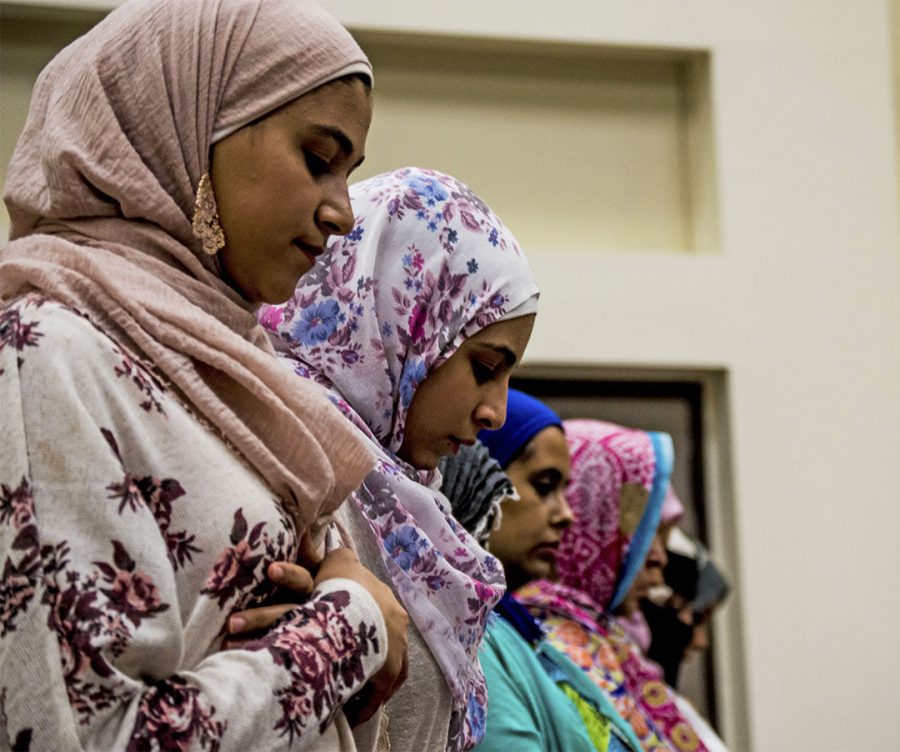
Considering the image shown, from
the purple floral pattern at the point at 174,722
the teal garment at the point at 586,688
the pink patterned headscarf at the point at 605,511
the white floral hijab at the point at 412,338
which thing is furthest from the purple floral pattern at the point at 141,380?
the pink patterned headscarf at the point at 605,511

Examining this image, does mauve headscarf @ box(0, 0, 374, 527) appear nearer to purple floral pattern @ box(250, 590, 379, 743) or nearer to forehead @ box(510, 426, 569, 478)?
purple floral pattern @ box(250, 590, 379, 743)

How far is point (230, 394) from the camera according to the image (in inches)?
49.9

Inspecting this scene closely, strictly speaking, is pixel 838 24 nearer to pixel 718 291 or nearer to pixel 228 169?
pixel 718 291

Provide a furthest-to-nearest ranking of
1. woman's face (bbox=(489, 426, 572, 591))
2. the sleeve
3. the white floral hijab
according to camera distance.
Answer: woman's face (bbox=(489, 426, 572, 591)), the white floral hijab, the sleeve

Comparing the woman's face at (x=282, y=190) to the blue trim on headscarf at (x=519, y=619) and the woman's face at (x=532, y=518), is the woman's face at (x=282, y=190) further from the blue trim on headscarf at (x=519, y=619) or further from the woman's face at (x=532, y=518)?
the woman's face at (x=532, y=518)

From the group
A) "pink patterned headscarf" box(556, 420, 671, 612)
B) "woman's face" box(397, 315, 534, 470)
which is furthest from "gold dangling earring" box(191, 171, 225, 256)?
"pink patterned headscarf" box(556, 420, 671, 612)

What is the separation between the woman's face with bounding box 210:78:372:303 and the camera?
1337 mm

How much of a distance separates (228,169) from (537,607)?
74.4 inches

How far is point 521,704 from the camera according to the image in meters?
2.33

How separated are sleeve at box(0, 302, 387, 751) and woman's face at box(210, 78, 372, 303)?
25 centimetres

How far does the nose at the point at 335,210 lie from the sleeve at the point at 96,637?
324 millimetres

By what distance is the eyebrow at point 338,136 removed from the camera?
1.37m

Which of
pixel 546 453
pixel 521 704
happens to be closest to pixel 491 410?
pixel 521 704

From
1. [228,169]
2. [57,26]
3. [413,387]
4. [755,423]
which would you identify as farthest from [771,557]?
[228,169]
